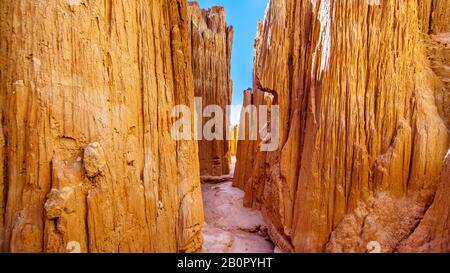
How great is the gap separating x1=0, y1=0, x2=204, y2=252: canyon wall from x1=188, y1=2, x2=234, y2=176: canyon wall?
7148 mm

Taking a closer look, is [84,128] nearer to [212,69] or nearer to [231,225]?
[231,225]

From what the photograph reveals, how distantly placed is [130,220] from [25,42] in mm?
3166

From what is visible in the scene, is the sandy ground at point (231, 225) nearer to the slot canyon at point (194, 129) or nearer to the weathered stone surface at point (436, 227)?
the slot canyon at point (194, 129)

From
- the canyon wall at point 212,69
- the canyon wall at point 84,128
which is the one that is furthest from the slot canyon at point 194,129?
the canyon wall at point 212,69

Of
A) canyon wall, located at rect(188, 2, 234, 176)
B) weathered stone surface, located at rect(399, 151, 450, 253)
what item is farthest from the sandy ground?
weathered stone surface, located at rect(399, 151, 450, 253)

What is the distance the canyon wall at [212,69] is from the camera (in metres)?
12.0

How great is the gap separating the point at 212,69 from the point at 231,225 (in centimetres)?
799

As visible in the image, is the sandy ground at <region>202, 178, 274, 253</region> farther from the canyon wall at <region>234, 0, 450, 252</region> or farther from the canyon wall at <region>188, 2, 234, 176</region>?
the canyon wall at <region>188, 2, 234, 176</region>

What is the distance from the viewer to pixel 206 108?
42.2 feet

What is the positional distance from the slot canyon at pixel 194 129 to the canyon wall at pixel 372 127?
3 cm

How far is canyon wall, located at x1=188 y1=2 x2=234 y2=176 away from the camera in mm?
12016

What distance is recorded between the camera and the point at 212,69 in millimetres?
12625

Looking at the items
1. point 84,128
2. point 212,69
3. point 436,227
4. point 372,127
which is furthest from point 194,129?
point 212,69
